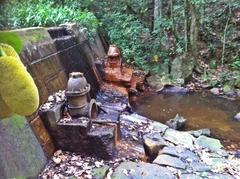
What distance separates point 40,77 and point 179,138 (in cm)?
236

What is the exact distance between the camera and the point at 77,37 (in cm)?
675

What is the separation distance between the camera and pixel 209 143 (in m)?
5.30

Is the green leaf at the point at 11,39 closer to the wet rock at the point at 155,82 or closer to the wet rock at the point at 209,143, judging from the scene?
the wet rock at the point at 209,143

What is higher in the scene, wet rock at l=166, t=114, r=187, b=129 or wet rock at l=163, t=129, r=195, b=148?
wet rock at l=163, t=129, r=195, b=148

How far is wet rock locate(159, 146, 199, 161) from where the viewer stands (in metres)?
4.44

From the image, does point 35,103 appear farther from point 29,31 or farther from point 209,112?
point 209,112

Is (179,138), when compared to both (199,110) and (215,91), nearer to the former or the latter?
(199,110)

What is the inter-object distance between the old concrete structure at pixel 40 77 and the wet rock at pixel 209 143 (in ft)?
7.31

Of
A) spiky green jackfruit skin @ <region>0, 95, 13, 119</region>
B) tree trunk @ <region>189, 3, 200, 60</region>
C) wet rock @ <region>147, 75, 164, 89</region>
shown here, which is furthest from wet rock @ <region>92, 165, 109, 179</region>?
tree trunk @ <region>189, 3, 200, 60</region>

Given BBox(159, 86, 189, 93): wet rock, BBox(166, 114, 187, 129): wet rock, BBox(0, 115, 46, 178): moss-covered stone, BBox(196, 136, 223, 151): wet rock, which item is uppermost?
BBox(0, 115, 46, 178): moss-covered stone

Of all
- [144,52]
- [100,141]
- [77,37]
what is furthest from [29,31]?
[144,52]

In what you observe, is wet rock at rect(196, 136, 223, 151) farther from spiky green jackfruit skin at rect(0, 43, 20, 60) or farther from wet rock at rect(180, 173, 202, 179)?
spiky green jackfruit skin at rect(0, 43, 20, 60)

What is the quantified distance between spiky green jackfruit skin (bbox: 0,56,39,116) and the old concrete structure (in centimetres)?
230

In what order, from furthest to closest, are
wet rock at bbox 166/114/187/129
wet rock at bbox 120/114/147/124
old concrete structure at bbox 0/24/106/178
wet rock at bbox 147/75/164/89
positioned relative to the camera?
wet rock at bbox 147/75/164/89 < wet rock at bbox 166/114/187/129 < wet rock at bbox 120/114/147/124 < old concrete structure at bbox 0/24/106/178
